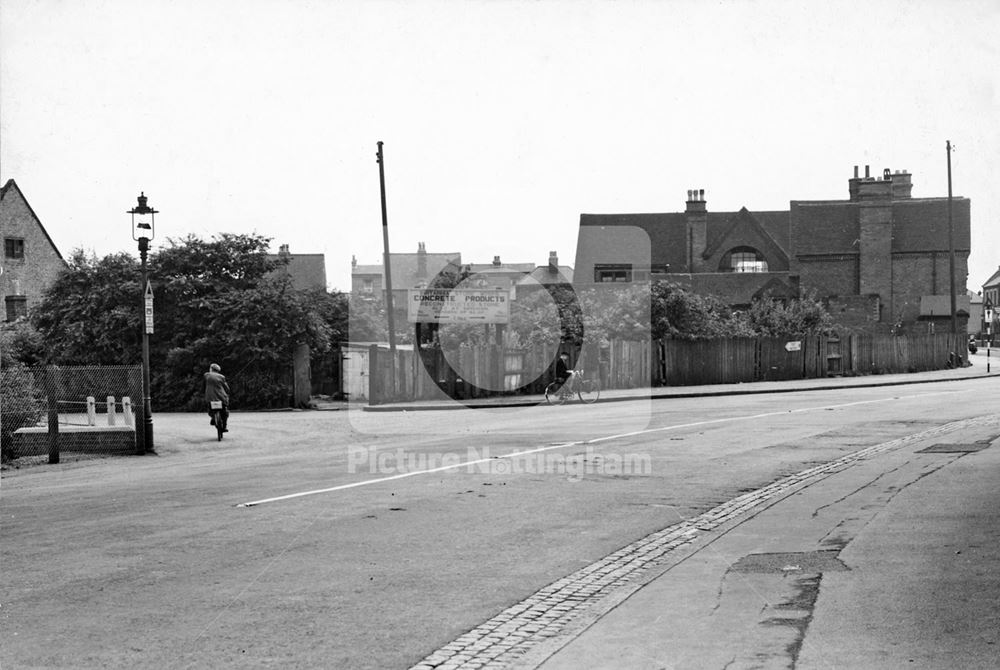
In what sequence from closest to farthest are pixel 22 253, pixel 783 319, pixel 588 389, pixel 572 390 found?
pixel 572 390 → pixel 588 389 → pixel 783 319 → pixel 22 253

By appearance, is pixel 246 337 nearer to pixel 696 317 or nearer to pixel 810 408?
pixel 810 408

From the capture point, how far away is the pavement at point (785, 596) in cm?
603

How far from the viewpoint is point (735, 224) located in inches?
3078

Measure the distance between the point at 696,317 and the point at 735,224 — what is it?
1336 inches

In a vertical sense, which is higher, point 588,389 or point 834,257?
point 834,257

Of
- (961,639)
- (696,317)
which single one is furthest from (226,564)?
(696,317)

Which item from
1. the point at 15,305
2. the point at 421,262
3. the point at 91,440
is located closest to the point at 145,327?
the point at 91,440

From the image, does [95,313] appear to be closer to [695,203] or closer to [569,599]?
[569,599]

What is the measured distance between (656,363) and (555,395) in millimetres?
9157

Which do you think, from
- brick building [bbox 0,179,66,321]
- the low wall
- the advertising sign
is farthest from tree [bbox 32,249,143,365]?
brick building [bbox 0,179,66,321]

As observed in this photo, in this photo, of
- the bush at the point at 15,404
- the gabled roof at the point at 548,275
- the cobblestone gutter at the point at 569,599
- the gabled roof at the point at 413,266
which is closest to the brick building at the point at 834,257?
the gabled roof at the point at 548,275

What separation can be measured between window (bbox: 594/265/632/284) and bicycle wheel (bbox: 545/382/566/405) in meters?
40.0

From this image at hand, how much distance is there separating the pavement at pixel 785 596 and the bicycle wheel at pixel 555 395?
2273cm

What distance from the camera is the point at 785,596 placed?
736 centimetres
